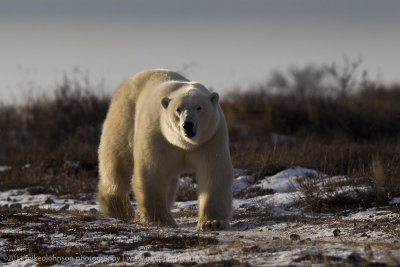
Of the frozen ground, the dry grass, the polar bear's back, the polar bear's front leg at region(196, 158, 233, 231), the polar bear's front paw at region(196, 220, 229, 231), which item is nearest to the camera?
the frozen ground

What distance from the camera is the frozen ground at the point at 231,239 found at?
12.0 feet

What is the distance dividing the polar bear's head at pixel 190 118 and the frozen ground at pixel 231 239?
882 mm

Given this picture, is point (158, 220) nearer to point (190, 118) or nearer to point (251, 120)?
point (190, 118)

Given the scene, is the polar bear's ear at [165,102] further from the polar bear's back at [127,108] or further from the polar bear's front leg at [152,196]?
the polar bear's back at [127,108]

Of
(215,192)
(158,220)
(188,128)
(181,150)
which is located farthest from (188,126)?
(158,220)

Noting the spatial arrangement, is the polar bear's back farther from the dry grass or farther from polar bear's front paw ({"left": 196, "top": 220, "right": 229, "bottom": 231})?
the dry grass

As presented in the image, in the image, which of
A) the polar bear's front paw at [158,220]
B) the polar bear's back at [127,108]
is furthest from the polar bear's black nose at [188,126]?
the polar bear's back at [127,108]

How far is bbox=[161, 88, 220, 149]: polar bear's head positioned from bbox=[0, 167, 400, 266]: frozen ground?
2.89 feet

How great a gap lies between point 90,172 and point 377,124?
7.77m

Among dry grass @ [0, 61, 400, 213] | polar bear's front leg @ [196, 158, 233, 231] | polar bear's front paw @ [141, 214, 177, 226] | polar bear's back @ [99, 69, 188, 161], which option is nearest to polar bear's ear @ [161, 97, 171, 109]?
polar bear's front leg @ [196, 158, 233, 231]

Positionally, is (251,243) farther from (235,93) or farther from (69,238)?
(235,93)

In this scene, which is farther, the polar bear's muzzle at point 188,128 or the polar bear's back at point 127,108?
the polar bear's back at point 127,108

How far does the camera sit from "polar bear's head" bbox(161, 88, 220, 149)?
17.5ft

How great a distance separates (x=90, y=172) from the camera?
11.3m
